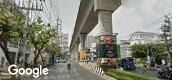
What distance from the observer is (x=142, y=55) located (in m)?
93.9

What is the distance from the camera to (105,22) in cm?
3672

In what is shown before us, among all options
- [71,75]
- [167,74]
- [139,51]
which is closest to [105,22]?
[71,75]

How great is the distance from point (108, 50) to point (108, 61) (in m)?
1.60

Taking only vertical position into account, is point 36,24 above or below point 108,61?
above

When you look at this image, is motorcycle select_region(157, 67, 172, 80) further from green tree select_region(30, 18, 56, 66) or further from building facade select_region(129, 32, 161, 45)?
building facade select_region(129, 32, 161, 45)

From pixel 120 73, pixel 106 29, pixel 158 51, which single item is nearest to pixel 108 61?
pixel 106 29

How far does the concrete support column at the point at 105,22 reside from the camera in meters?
36.7

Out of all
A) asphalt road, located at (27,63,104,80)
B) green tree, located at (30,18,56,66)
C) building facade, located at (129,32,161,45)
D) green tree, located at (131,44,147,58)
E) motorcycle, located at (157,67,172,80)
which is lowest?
asphalt road, located at (27,63,104,80)

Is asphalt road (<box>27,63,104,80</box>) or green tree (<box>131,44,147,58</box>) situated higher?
green tree (<box>131,44,147,58</box>)

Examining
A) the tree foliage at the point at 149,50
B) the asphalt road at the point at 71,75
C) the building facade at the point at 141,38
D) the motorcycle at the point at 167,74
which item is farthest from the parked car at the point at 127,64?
the building facade at the point at 141,38

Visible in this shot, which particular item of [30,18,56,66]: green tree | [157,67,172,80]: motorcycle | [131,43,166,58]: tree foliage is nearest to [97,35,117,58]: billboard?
[157,67,172,80]: motorcycle

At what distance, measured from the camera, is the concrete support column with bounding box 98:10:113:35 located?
120 feet

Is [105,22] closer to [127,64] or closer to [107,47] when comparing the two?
[107,47]

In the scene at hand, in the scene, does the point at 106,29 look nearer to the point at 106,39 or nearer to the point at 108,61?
the point at 106,39
